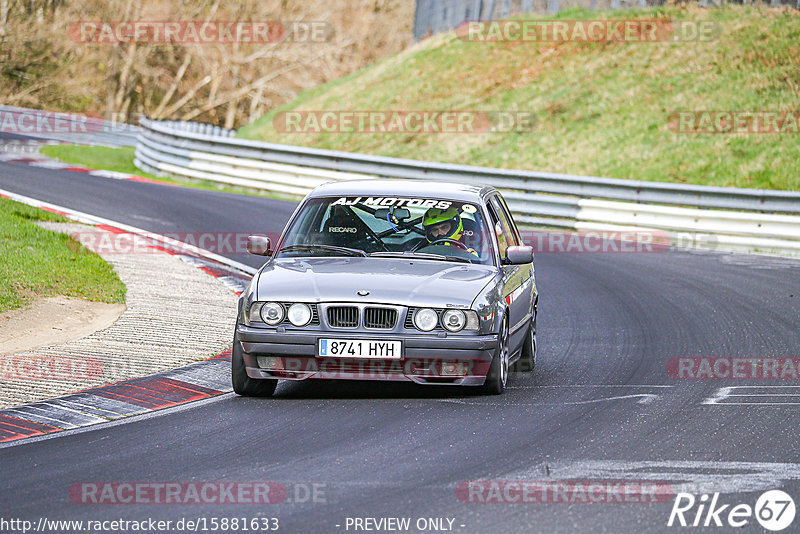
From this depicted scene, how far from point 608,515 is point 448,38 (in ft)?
120

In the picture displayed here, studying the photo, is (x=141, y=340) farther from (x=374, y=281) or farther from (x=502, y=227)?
(x=502, y=227)

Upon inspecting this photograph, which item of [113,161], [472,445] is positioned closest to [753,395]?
[472,445]

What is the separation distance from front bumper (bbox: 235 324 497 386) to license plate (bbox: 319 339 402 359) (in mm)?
29

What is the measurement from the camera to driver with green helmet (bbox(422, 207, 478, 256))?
30.9ft

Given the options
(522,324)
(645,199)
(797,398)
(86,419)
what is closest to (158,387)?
(86,419)

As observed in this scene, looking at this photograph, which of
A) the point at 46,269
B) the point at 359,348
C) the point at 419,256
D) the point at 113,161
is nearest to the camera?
the point at 359,348

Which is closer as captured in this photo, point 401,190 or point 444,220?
point 444,220

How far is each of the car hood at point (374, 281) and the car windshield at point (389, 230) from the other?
21 cm

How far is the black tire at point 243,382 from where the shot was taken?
8.45 metres

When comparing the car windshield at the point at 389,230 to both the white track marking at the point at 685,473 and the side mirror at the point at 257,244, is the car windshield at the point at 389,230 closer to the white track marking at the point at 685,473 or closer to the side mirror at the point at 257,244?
the side mirror at the point at 257,244

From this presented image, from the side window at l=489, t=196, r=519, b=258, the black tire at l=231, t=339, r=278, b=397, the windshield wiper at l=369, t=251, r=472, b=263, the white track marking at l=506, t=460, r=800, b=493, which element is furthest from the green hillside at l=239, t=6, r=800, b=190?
the white track marking at l=506, t=460, r=800, b=493

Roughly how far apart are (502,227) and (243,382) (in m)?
2.82

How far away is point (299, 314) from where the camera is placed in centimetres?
823

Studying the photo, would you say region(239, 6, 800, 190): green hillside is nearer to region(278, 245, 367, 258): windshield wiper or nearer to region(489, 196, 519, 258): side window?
region(489, 196, 519, 258): side window
